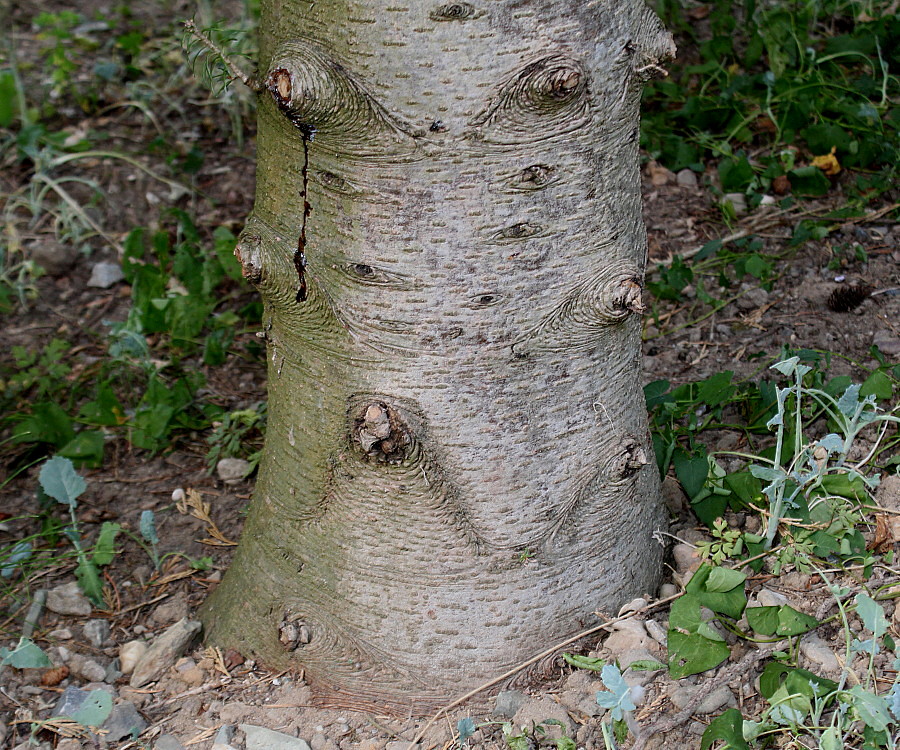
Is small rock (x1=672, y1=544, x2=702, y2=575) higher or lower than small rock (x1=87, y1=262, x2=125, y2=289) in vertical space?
higher

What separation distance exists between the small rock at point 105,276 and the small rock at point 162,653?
1884 mm

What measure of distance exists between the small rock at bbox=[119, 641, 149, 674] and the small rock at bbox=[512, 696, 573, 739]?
85 cm

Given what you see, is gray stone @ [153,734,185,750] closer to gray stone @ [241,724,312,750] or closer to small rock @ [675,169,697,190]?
gray stone @ [241,724,312,750]

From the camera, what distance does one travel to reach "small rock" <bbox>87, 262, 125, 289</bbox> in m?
3.57

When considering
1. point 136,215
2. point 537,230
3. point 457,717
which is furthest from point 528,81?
point 136,215

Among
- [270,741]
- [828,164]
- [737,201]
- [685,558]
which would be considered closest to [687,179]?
[737,201]

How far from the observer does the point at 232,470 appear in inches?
104

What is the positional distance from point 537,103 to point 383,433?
583 mm

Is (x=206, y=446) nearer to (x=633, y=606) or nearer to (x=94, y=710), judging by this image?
(x=94, y=710)

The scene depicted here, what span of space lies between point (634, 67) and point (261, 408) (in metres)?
1.64

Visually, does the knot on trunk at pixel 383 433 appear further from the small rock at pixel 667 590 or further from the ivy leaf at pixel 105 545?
the ivy leaf at pixel 105 545

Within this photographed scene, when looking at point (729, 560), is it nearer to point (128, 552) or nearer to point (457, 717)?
point (457, 717)

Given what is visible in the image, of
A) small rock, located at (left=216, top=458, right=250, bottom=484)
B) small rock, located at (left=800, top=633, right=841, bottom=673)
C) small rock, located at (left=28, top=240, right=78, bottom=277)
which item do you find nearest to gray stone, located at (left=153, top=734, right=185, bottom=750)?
small rock, located at (left=216, top=458, right=250, bottom=484)

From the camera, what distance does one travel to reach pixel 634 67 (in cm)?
153
